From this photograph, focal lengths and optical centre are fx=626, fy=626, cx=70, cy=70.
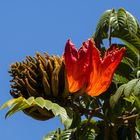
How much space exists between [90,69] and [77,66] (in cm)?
8

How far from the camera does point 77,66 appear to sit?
3.24m

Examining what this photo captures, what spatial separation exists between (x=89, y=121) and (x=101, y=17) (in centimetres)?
64

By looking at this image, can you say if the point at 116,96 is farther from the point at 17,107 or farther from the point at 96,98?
the point at 17,107

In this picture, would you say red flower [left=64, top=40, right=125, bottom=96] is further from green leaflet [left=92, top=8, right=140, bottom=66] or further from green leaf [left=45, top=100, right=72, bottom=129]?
green leaflet [left=92, top=8, right=140, bottom=66]

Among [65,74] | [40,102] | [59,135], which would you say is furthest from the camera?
[59,135]

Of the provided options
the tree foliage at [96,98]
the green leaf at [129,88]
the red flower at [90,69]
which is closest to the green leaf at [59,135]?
the tree foliage at [96,98]

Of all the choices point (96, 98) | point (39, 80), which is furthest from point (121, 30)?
point (39, 80)

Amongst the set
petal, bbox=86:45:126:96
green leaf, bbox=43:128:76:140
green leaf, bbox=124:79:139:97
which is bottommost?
green leaf, bbox=43:128:76:140

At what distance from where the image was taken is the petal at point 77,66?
322 cm

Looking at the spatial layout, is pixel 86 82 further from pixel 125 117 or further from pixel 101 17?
pixel 101 17

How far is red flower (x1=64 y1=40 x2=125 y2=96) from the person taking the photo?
126 inches

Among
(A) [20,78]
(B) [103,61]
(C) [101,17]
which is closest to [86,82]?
(B) [103,61]

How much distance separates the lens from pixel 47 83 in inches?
127

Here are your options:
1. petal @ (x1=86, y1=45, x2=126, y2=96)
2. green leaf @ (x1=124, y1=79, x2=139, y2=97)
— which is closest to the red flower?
petal @ (x1=86, y1=45, x2=126, y2=96)
